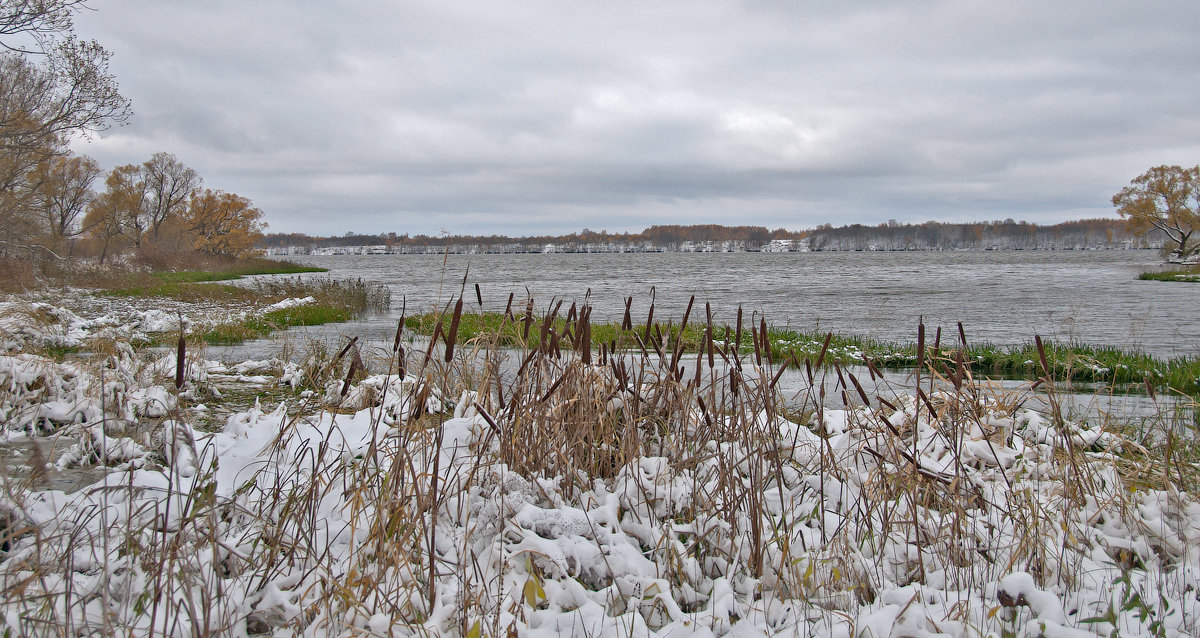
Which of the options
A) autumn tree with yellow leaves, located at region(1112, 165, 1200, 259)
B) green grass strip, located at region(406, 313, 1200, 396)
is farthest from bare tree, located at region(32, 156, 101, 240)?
autumn tree with yellow leaves, located at region(1112, 165, 1200, 259)

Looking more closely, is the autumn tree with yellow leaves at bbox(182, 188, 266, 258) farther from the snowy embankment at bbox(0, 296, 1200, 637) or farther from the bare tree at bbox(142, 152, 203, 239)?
the snowy embankment at bbox(0, 296, 1200, 637)

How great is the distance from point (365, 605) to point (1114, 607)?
3.55 metres

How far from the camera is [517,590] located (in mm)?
3225

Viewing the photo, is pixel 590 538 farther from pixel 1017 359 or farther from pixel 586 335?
pixel 1017 359

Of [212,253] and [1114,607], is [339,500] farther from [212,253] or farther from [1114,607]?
[212,253]

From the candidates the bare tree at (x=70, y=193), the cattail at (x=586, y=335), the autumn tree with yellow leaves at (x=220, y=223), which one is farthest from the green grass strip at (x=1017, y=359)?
the autumn tree with yellow leaves at (x=220, y=223)

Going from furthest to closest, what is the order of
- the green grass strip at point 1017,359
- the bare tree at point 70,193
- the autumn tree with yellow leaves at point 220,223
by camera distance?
the autumn tree with yellow leaves at point 220,223, the bare tree at point 70,193, the green grass strip at point 1017,359

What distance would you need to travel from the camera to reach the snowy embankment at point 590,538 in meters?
2.93

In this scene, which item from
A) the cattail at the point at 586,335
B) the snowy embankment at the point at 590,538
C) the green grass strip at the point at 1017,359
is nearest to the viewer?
the snowy embankment at the point at 590,538

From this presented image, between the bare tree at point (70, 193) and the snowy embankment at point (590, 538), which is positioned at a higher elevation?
Answer: the bare tree at point (70, 193)

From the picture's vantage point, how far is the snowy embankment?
2.93 m

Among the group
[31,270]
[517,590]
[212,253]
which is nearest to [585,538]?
[517,590]

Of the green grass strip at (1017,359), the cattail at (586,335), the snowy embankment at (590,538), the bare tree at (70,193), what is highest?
the bare tree at (70,193)

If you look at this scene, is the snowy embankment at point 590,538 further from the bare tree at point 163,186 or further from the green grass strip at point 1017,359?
the bare tree at point 163,186
